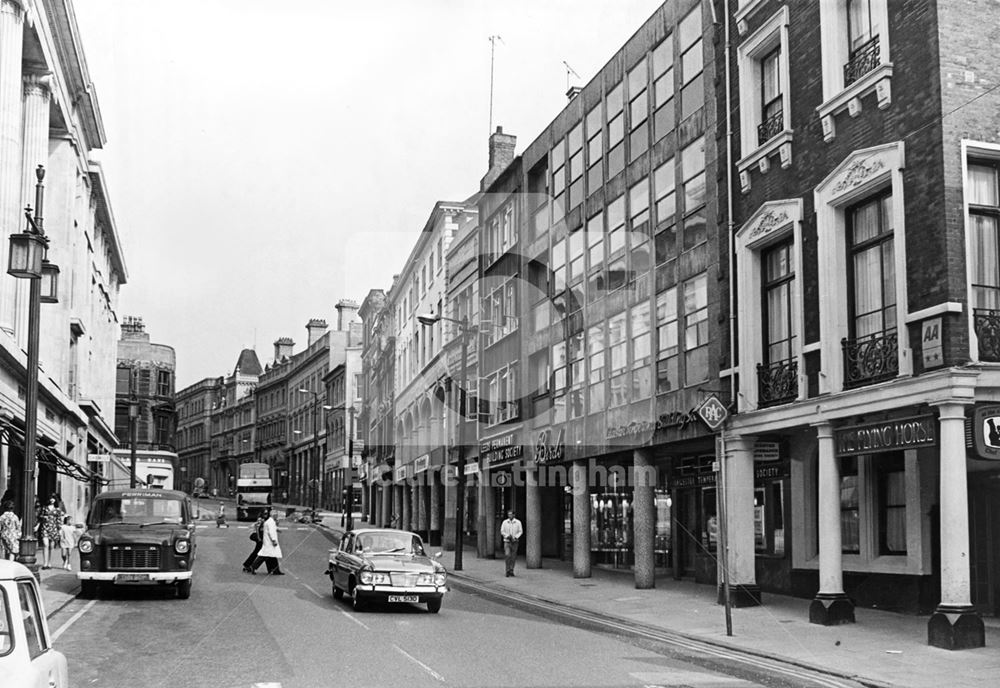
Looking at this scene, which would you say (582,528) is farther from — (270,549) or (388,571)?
(388,571)

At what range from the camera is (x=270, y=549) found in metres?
28.0

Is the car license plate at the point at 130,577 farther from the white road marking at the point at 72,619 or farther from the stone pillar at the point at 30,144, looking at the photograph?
the stone pillar at the point at 30,144

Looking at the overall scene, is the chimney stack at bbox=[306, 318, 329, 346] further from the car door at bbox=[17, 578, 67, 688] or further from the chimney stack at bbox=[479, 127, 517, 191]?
the car door at bbox=[17, 578, 67, 688]

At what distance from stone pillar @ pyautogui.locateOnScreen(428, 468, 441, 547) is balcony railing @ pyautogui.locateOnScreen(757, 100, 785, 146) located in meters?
30.7

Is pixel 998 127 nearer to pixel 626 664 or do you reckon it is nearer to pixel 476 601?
pixel 626 664

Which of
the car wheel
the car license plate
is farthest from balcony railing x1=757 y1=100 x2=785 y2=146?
A: the car license plate

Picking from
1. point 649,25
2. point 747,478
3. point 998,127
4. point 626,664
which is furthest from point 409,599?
point 649,25

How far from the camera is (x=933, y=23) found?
54.3 ft

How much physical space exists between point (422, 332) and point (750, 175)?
36.0 m

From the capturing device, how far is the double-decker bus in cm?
7138

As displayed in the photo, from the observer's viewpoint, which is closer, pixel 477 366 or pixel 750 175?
pixel 750 175

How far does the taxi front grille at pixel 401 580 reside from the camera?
19203mm

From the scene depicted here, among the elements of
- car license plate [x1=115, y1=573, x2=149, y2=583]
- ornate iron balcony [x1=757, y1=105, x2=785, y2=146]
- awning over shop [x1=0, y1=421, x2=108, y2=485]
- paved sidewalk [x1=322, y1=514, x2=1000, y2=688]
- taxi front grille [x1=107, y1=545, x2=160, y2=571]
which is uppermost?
ornate iron balcony [x1=757, y1=105, x2=785, y2=146]

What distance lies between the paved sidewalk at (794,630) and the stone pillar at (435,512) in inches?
841
